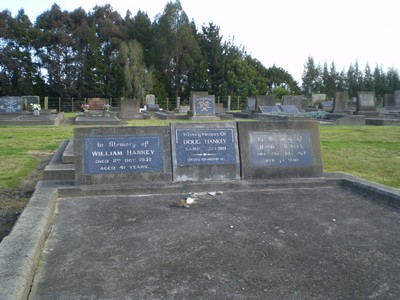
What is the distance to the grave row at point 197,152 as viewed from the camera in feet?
18.3

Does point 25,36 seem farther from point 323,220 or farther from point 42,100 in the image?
point 323,220

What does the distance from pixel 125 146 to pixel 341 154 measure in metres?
6.51

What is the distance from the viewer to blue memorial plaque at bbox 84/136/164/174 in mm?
5539

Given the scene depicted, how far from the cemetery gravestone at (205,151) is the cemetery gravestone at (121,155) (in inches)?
6.5

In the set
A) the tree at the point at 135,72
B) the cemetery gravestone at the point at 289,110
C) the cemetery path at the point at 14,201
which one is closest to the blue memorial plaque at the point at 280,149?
the cemetery path at the point at 14,201

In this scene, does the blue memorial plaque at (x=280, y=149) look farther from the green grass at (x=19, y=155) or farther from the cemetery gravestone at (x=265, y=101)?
the cemetery gravestone at (x=265, y=101)

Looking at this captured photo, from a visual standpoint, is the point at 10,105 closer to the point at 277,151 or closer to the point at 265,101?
the point at 265,101

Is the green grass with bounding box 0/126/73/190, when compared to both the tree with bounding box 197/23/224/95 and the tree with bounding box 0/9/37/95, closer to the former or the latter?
the tree with bounding box 0/9/37/95

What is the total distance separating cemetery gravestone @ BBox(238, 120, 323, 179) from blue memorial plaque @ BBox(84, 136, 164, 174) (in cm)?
133

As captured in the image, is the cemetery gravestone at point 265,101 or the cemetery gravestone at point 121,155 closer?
the cemetery gravestone at point 121,155

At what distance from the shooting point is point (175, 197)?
5.34 metres

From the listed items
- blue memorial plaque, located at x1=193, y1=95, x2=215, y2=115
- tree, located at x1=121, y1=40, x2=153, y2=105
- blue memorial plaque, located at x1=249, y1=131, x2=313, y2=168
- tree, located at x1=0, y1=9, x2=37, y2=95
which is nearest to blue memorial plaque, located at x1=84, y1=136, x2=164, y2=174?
blue memorial plaque, located at x1=249, y1=131, x2=313, y2=168

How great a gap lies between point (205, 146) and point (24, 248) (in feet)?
10.7

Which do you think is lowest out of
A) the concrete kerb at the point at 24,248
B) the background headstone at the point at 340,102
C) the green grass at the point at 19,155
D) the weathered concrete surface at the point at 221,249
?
the weathered concrete surface at the point at 221,249
